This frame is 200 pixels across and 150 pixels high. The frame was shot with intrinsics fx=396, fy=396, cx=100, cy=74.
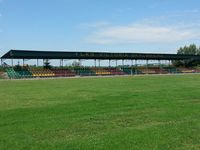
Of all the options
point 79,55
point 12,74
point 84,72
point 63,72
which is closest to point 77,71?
point 84,72

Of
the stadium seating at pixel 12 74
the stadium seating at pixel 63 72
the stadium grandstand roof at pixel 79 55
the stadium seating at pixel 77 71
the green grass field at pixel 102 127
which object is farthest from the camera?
the stadium seating at pixel 63 72

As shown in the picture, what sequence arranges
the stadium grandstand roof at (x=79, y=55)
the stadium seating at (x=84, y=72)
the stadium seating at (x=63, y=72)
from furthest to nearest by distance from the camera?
the stadium seating at (x=84, y=72) → the stadium seating at (x=63, y=72) → the stadium grandstand roof at (x=79, y=55)

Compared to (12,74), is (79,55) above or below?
above

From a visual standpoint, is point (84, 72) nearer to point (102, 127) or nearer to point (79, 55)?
point (79, 55)

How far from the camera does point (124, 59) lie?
270 ft

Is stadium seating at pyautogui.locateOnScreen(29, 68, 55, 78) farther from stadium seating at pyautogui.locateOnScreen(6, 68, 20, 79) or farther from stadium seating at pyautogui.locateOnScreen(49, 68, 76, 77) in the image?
stadium seating at pyautogui.locateOnScreen(6, 68, 20, 79)

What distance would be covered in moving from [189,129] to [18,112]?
20.9 feet

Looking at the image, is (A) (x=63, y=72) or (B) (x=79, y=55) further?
(A) (x=63, y=72)

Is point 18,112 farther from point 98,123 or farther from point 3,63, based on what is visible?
→ point 3,63

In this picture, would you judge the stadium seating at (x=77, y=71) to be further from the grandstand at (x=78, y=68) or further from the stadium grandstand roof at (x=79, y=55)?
the stadium grandstand roof at (x=79, y=55)

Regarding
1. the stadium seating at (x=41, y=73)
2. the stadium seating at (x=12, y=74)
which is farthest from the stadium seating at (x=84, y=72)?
the stadium seating at (x=12, y=74)

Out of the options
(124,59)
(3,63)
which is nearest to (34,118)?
(3,63)

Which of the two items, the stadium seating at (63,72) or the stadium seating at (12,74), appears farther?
the stadium seating at (63,72)

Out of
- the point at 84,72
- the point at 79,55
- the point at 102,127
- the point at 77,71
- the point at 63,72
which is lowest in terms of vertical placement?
Answer: the point at 102,127
